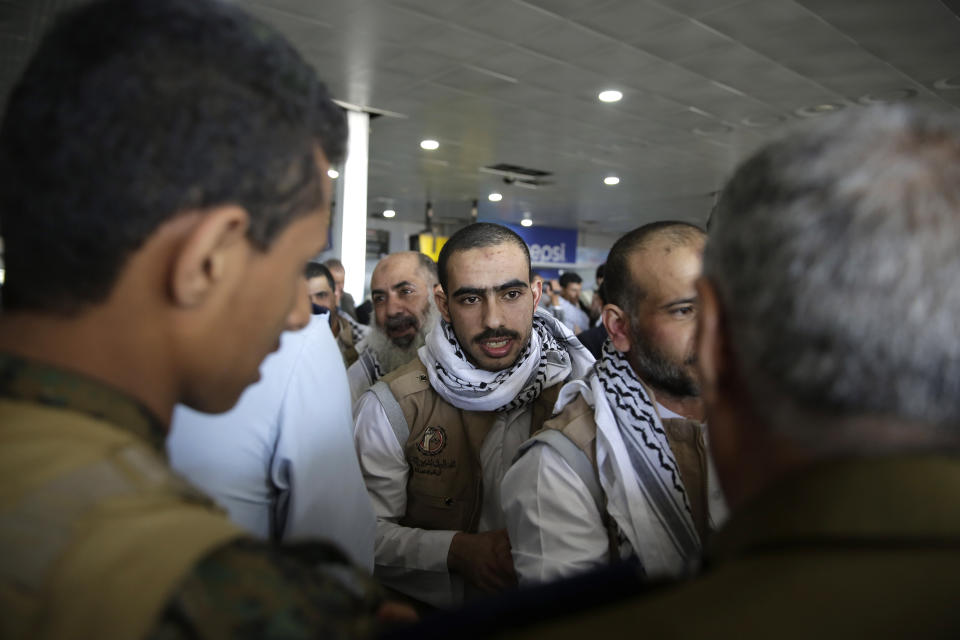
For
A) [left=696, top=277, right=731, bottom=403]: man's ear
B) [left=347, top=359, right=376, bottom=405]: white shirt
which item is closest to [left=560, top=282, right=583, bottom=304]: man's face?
[left=347, top=359, right=376, bottom=405]: white shirt

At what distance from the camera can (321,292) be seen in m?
4.02

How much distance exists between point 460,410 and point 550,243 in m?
14.4

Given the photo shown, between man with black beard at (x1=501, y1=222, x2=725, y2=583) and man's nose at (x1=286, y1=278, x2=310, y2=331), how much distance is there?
88cm

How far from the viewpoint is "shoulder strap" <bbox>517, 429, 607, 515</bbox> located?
5.10 ft

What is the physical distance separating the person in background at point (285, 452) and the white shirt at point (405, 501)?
0.63m

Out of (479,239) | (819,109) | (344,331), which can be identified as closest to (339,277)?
(344,331)

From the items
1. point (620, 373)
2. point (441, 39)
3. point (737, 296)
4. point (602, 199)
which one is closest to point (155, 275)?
point (737, 296)

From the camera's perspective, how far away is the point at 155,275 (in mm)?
637

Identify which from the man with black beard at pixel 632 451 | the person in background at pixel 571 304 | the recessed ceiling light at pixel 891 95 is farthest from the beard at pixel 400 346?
the recessed ceiling light at pixel 891 95

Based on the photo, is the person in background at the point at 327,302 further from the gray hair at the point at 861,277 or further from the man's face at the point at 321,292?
the gray hair at the point at 861,277

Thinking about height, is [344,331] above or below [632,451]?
above

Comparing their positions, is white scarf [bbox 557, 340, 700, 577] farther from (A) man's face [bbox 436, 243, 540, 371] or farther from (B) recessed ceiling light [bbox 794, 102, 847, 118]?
(B) recessed ceiling light [bbox 794, 102, 847, 118]

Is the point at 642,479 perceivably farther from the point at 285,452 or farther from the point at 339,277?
the point at 339,277

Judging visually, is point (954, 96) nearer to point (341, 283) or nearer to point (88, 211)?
point (341, 283)
